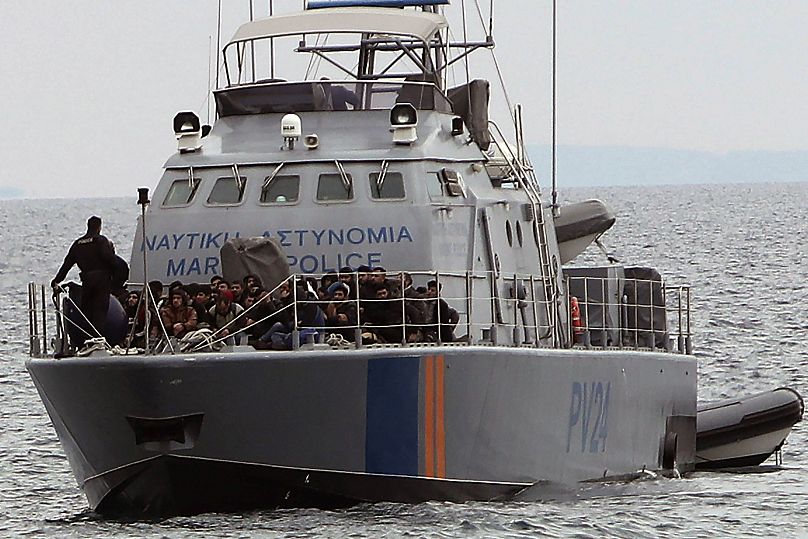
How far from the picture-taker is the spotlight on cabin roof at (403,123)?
70.7 feet

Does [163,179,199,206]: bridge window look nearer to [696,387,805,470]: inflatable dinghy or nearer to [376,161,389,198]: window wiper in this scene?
[376,161,389,198]: window wiper

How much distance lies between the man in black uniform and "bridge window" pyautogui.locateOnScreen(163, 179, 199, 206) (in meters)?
1.99

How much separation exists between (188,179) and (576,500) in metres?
5.33

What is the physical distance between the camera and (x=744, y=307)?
52344 millimetres

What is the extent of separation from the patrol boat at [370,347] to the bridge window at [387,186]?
0.02m

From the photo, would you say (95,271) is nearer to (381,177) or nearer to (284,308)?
(284,308)

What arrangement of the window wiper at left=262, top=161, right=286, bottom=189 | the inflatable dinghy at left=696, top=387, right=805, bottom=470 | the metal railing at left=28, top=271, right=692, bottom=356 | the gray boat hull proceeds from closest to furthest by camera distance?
the gray boat hull
the metal railing at left=28, top=271, right=692, bottom=356
the window wiper at left=262, top=161, right=286, bottom=189
the inflatable dinghy at left=696, top=387, right=805, bottom=470

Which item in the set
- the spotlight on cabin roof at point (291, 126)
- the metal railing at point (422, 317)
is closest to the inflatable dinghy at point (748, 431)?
the metal railing at point (422, 317)

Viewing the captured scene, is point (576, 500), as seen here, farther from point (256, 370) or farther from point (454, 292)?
point (256, 370)

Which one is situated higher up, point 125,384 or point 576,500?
point 125,384

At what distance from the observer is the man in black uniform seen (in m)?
20.0

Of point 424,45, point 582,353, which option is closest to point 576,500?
point 582,353

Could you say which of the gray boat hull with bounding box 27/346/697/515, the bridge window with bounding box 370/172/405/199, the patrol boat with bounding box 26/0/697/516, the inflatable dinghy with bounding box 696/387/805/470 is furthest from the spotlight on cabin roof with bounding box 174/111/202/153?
the inflatable dinghy with bounding box 696/387/805/470

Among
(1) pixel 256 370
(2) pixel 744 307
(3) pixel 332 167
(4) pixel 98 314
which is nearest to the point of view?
(1) pixel 256 370
